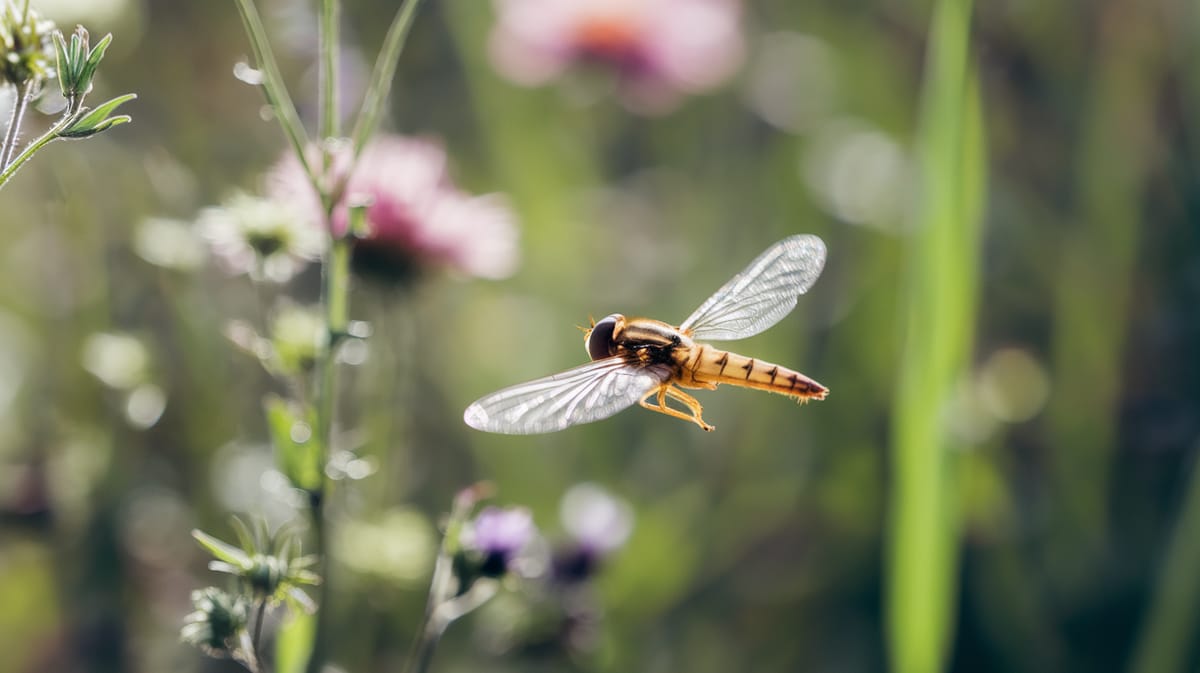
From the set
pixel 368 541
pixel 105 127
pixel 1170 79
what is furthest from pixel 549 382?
pixel 1170 79

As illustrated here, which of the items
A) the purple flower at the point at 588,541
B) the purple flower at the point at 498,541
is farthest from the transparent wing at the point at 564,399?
the purple flower at the point at 588,541

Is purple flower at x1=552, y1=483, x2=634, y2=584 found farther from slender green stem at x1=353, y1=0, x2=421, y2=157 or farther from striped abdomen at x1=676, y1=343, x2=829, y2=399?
slender green stem at x1=353, y1=0, x2=421, y2=157

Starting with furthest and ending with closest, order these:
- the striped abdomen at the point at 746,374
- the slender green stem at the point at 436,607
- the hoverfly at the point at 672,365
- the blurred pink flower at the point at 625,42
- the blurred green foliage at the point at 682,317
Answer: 1. the blurred pink flower at the point at 625,42
2. the blurred green foliage at the point at 682,317
3. the striped abdomen at the point at 746,374
4. the slender green stem at the point at 436,607
5. the hoverfly at the point at 672,365

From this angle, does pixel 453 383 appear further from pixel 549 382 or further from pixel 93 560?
pixel 549 382

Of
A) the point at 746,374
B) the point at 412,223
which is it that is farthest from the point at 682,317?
the point at 746,374

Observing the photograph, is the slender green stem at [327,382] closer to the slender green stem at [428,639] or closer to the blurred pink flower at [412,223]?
the slender green stem at [428,639]

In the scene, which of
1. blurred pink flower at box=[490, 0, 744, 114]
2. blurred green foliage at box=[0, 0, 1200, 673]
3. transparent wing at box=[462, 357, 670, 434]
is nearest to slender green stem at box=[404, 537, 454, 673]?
transparent wing at box=[462, 357, 670, 434]

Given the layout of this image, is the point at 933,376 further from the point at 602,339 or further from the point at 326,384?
the point at 326,384
